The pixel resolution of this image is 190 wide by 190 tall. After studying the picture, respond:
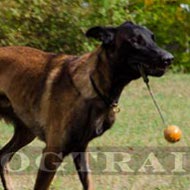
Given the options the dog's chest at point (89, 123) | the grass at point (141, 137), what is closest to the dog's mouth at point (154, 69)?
the dog's chest at point (89, 123)

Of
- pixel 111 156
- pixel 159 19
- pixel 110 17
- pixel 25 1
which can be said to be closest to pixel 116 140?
pixel 111 156

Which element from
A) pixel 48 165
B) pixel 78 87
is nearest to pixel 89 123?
pixel 78 87

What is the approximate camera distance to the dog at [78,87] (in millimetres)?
5125

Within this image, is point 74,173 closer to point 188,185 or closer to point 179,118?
point 188,185

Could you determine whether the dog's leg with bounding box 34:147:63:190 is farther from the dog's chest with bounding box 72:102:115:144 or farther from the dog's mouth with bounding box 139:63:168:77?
the dog's mouth with bounding box 139:63:168:77

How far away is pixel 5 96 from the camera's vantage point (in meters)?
6.01

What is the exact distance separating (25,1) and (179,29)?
49.7ft

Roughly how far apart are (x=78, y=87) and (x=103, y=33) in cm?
46

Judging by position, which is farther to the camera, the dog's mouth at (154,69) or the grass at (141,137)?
the grass at (141,137)

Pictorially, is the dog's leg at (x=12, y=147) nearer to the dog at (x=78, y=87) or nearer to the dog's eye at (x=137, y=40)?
the dog at (x=78, y=87)

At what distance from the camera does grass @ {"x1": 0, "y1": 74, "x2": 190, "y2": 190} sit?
648 centimetres

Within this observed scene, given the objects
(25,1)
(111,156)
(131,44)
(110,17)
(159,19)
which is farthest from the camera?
(159,19)

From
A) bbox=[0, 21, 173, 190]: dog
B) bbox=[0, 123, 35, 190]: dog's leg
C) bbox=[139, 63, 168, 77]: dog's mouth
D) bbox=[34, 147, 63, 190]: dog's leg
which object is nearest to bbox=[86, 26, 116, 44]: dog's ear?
bbox=[0, 21, 173, 190]: dog

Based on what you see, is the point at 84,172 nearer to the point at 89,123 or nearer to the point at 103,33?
the point at 89,123
